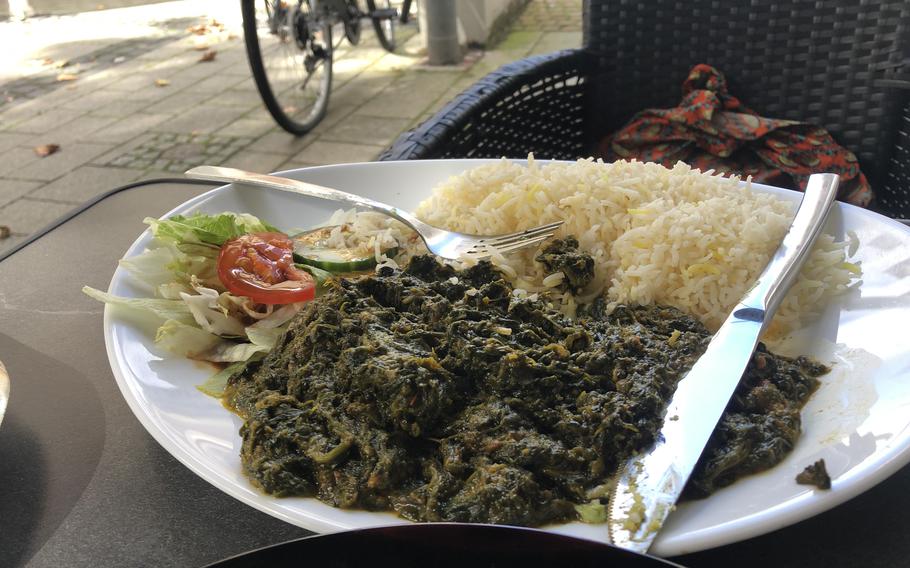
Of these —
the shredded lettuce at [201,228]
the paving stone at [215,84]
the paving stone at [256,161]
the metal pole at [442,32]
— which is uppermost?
the shredded lettuce at [201,228]

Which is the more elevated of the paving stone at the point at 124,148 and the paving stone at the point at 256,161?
the paving stone at the point at 124,148

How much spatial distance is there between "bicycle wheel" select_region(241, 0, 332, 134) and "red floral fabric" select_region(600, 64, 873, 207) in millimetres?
2588

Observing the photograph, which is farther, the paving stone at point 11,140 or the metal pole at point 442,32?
the metal pole at point 442,32

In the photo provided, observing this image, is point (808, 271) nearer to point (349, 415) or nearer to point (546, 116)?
point (349, 415)

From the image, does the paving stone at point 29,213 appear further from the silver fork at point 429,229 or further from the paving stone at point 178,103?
the silver fork at point 429,229

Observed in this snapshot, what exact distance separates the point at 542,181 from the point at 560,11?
18.6 ft

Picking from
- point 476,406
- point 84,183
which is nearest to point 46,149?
point 84,183

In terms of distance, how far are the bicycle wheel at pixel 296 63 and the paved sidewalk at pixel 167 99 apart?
13 cm

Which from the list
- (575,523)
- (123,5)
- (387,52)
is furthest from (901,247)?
(123,5)

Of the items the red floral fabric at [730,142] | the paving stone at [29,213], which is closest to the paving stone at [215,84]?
the paving stone at [29,213]

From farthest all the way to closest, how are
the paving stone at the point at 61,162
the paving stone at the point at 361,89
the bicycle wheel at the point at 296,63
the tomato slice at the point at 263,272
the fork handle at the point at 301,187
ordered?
1. the paving stone at the point at 361,89
2. the bicycle wheel at the point at 296,63
3. the paving stone at the point at 61,162
4. the fork handle at the point at 301,187
5. the tomato slice at the point at 263,272

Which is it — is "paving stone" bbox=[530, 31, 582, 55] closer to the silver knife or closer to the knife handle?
the knife handle

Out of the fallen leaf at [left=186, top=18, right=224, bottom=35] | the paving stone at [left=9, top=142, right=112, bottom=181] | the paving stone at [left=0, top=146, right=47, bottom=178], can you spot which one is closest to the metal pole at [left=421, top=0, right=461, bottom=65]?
the fallen leaf at [left=186, top=18, right=224, bottom=35]

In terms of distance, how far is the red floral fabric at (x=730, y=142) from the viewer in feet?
7.81
